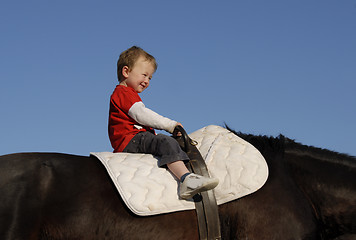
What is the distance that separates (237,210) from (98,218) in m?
1.15

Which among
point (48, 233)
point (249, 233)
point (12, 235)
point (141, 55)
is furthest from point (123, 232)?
point (141, 55)

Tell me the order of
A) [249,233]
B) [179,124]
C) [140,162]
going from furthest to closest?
1. [179,124]
2. [140,162]
3. [249,233]

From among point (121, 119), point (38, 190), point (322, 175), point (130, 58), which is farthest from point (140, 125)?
point (322, 175)

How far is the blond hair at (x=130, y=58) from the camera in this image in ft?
13.3

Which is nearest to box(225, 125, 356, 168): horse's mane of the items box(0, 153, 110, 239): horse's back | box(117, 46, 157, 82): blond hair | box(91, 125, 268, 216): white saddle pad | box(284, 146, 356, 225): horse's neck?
box(284, 146, 356, 225): horse's neck

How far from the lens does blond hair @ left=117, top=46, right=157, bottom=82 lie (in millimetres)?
4066

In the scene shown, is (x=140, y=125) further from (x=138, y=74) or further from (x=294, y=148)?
(x=294, y=148)

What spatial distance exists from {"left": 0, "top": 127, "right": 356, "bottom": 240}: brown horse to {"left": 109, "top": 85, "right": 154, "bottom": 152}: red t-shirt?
0.43 m

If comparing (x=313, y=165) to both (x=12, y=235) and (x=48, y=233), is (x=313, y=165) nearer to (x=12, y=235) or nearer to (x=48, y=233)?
(x=48, y=233)

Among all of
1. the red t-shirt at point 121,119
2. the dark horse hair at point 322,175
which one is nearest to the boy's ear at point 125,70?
the red t-shirt at point 121,119

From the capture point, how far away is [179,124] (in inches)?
146

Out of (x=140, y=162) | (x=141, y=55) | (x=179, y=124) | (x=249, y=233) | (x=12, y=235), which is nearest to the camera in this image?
(x=12, y=235)

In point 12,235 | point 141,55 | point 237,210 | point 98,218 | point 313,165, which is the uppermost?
point 141,55

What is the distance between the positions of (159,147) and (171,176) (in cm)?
31
